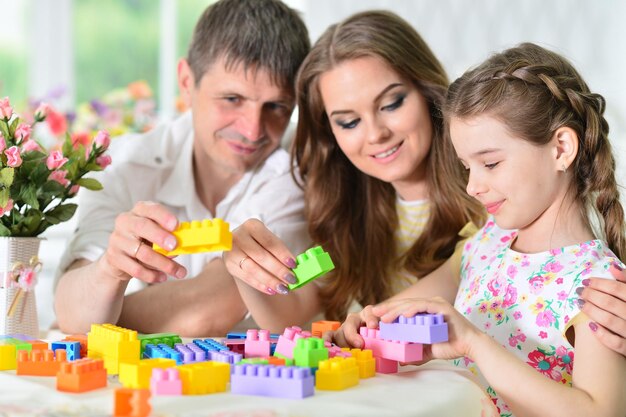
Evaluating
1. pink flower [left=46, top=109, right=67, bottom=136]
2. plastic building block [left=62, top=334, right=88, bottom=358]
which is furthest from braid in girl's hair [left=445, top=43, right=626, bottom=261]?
pink flower [left=46, top=109, right=67, bottom=136]

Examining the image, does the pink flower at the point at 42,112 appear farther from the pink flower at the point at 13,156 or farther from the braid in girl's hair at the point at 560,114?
the braid in girl's hair at the point at 560,114

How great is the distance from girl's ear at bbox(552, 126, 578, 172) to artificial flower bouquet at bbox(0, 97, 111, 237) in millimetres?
955

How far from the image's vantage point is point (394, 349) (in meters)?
1.31

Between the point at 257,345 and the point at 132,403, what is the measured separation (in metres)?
0.38

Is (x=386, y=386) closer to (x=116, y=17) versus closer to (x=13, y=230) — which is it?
(x=13, y=230)

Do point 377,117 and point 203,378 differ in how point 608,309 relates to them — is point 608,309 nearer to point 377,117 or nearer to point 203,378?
point 203,378

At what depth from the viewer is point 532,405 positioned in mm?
1293

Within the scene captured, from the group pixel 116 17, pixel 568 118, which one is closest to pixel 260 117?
pixel 568 118

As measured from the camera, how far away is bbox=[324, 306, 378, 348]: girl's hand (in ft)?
4.70

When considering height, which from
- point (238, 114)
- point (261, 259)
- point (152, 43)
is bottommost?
point (261, 259)

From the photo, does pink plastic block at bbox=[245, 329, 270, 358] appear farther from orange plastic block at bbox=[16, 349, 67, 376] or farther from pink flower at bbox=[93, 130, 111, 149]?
pink flower at bbox=[93, 130, 111, 149]

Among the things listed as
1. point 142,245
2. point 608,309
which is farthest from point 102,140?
point 608,309

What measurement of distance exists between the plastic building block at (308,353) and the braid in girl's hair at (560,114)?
0.62m

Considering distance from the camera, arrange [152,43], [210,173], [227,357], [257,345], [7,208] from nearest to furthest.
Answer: [227,357]
[257,345]
[7,208]
[210,173]
[152,43]
